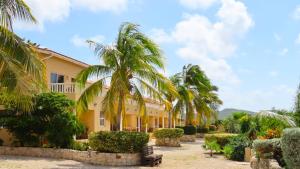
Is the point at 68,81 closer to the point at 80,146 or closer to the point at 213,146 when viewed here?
the point at 80,146

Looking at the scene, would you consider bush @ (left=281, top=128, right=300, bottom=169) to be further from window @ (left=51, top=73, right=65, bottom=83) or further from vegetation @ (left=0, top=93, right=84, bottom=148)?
window @ (left=51, top=73, right=65, bottom=83)

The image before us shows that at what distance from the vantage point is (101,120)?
30.1 m

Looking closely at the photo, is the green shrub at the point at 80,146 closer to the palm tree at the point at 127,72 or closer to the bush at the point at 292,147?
the palm tree at the point at 127,72

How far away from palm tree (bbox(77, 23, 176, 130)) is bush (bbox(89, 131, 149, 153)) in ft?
2.96

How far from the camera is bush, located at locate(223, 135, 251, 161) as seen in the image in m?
18.8

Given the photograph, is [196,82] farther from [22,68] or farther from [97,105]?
[22,68]

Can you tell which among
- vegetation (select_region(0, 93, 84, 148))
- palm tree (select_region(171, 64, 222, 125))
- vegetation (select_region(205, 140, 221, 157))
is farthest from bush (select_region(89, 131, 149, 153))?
palm tree (select_region(171, 64, 222, 125))

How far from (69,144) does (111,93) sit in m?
4.16

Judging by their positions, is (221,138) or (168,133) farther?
(168,133)

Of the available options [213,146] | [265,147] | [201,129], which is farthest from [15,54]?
[201,129]

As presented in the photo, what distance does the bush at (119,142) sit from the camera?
16664 mm

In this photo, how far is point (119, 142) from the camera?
16.7 m

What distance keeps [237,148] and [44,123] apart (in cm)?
938

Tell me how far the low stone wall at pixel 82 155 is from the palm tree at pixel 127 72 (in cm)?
164
